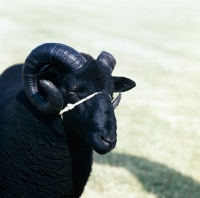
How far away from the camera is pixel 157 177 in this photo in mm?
6414

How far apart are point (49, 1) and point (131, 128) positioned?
109 ft

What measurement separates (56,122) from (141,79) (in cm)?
1053

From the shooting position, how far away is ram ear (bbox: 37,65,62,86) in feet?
12.0

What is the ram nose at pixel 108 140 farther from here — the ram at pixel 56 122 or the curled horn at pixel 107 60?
the curled horn at pixel 107 60

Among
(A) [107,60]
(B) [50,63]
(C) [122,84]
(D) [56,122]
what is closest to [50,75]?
(B) [50,63]

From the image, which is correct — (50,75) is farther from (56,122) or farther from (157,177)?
(157,177)

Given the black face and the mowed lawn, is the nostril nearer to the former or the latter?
the black face

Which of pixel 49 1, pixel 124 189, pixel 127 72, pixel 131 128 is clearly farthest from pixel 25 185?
pixel 49 1

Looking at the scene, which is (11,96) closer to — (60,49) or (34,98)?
(34,98)

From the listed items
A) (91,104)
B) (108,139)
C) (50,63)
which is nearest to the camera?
(108,139)

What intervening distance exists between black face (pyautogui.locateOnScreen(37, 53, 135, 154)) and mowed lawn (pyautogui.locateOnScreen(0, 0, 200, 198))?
8.05ft

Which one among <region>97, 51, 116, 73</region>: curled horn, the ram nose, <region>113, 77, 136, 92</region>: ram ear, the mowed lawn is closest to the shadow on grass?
the mowed lawn

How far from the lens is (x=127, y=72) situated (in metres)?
15.0

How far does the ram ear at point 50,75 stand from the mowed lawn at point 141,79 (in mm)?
2555
